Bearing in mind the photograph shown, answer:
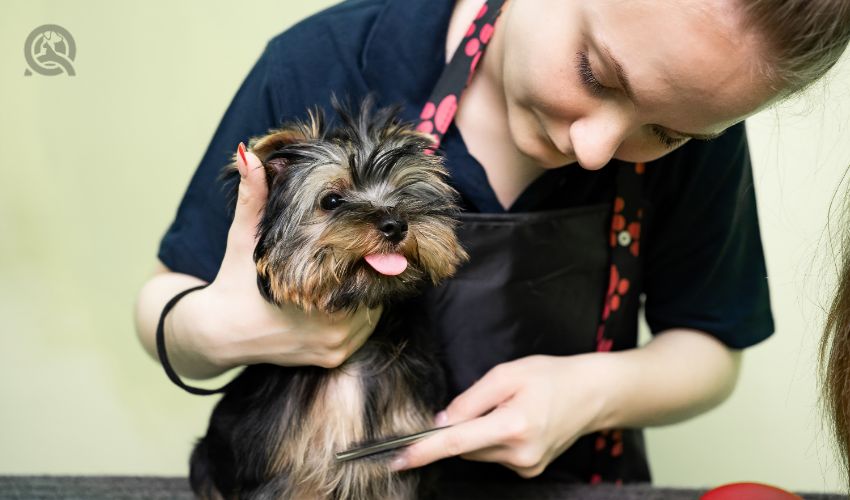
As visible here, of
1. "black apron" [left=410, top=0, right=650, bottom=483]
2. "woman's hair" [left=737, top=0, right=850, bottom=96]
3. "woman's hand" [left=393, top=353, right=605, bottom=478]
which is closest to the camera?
"woman's hair" [left=737, top=0, right=850, bottom=96]

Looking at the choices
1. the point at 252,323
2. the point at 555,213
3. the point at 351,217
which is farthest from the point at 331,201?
the point at 555,213

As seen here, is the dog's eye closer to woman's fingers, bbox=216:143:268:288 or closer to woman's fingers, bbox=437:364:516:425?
woman's fingers, bbox=216:143:268:288

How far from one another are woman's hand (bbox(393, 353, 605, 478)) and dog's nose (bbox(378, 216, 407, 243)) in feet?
1.13

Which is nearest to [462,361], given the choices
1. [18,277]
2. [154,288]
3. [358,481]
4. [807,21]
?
[358,481]

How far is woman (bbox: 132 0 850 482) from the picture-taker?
36.5 inches

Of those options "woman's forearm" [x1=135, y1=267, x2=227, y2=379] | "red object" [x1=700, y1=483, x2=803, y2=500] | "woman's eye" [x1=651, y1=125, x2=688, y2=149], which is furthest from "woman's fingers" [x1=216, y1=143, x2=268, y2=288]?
"red object" [x1=700, y1=483, x2=803, y2=500]

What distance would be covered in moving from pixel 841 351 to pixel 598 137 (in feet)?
1.27

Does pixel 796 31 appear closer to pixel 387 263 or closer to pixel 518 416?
pixel 387 263

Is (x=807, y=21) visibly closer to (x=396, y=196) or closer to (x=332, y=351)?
(x=396, y=196)

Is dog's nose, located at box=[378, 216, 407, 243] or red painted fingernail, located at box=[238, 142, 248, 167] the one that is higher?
red painted fingernail, located at box=[238, 142, 248, 167]

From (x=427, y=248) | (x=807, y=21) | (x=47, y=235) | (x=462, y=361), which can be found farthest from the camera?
(x=47, y=235)

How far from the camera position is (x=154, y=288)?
4.26 feet

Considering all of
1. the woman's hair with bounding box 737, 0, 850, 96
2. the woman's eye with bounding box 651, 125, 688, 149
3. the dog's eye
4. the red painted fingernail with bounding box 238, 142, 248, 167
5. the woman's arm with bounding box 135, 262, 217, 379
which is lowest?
the woman's arm with bounding box 135, 262, 217, 379

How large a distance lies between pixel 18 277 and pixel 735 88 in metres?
1.83
